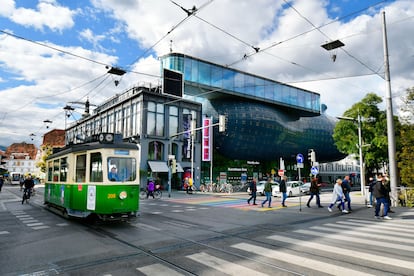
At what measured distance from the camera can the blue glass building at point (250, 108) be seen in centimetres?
4728

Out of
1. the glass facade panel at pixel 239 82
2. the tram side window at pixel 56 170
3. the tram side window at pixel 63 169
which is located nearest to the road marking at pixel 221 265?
the tram side window at pixel 63 169

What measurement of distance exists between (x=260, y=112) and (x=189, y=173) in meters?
21.3

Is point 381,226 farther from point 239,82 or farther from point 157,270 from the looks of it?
point 239,82

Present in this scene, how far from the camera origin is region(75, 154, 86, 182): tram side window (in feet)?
33.7

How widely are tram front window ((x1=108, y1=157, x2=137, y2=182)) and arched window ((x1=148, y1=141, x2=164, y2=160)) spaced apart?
28.3 metres

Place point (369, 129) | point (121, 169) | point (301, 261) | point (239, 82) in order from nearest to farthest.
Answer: point (301, 261)
point (121, 169)
point (369, 129)
point (239, 82)

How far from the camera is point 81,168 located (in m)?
10.4

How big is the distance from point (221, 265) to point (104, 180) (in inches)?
216

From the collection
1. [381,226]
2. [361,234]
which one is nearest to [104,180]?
[361,234]

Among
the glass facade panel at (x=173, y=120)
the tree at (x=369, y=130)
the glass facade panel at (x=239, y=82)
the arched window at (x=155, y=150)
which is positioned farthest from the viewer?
the glass facade panel at (x=239, y=82)

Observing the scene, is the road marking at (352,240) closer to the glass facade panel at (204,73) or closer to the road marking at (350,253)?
the road marking at (350,253)

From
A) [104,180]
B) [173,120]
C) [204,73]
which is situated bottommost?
[104,180]

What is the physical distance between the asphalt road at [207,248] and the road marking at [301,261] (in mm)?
18

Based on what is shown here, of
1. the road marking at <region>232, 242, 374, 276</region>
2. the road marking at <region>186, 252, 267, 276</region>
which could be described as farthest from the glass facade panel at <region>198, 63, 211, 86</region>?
the road marking at <region>186, 252, 267, 276</region>
